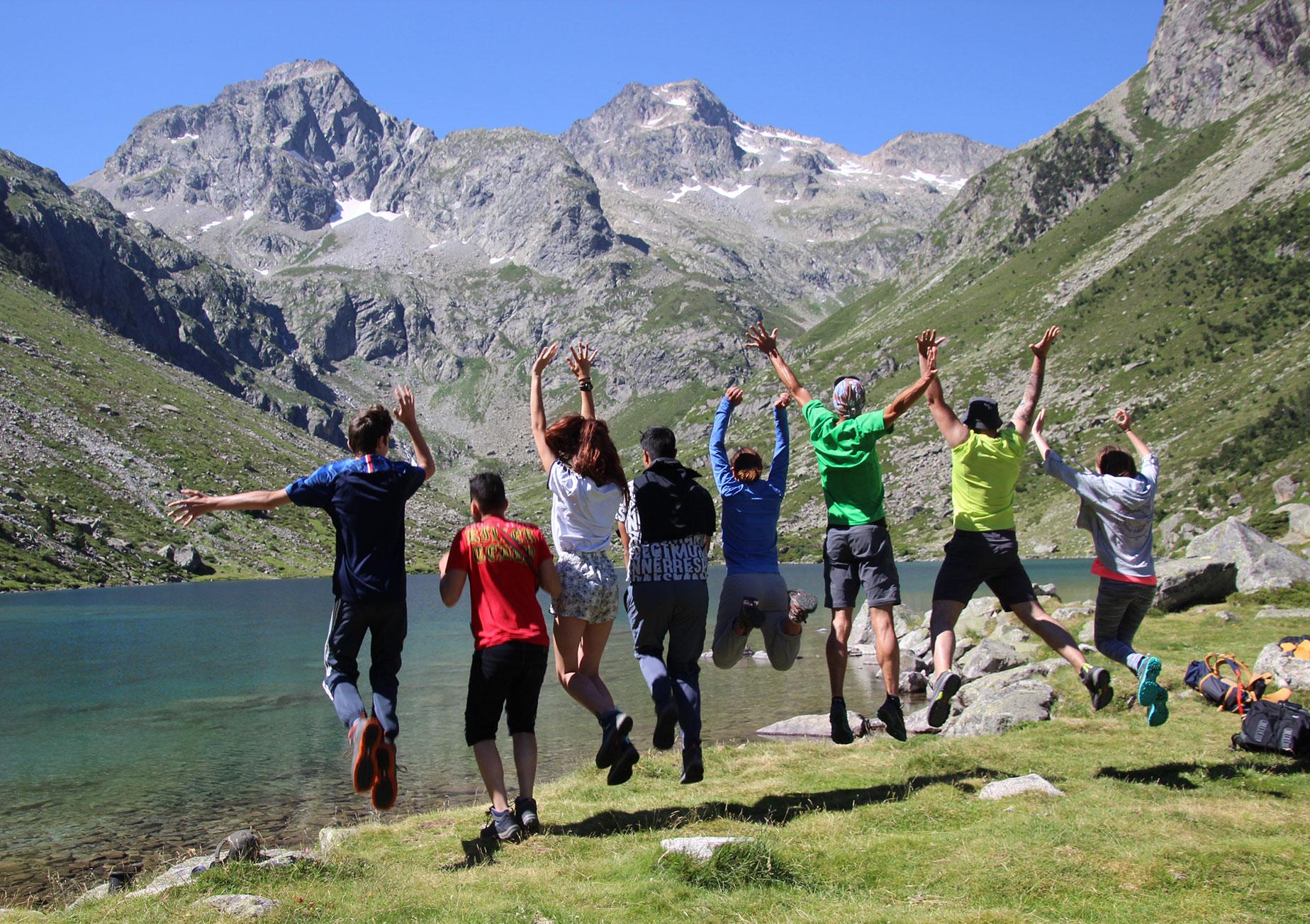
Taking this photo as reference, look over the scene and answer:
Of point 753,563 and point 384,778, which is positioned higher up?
point 753,563

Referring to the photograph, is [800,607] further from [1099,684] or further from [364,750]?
[364,750]

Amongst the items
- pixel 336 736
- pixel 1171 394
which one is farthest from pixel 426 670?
pixel 1171 394

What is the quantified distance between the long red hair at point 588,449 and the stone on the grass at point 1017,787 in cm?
520

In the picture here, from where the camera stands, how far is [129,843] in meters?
16.5

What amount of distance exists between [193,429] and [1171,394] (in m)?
206

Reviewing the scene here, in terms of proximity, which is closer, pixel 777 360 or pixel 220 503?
pixel 220 503

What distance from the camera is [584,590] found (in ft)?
31.8

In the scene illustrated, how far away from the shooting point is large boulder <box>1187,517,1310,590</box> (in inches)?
1045

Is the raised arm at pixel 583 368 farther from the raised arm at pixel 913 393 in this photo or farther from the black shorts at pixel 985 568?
the black shorts at pixel 985 568

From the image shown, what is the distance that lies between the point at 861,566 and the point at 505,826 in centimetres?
503

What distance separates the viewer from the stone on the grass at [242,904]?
692cm

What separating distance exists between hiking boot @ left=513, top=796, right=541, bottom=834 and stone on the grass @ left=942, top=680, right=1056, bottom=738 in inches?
322

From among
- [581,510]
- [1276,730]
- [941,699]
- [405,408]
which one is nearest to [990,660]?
[1276,730]

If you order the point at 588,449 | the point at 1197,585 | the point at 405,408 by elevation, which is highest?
the point at 405,408
